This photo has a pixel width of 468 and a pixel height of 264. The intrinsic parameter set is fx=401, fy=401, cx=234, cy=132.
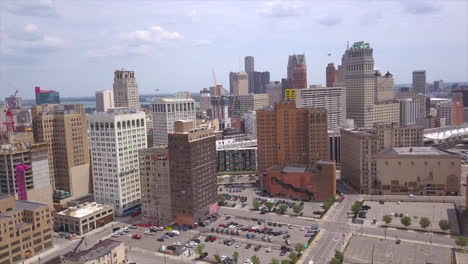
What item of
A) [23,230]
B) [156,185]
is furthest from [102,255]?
[156,185]

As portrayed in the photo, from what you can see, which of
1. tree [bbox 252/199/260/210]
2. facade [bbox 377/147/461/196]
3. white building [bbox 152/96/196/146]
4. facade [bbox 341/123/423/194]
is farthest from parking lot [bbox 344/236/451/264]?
white building [bbox 152/96/196/146]

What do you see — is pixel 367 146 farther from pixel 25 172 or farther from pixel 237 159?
pixel 25 172

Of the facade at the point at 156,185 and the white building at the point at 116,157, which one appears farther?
the white building at the point at 116,157

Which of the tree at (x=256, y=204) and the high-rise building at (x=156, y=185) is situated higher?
the high-rise building at (x=156, y=185)

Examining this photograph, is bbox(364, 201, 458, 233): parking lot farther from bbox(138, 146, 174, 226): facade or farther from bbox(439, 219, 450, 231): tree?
bbox(138, 146, 174, 226): facade

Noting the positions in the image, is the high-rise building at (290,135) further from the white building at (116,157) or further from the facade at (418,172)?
the white building at (116,157)

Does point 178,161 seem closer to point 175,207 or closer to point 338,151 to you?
point 175,207

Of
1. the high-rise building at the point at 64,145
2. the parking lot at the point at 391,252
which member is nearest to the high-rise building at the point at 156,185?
the high-rise building at the point at 64,145
